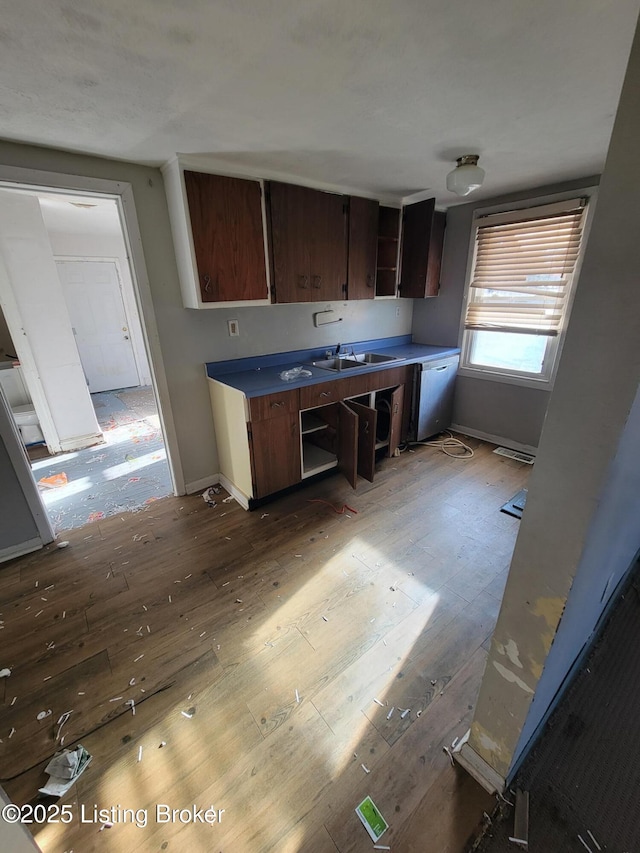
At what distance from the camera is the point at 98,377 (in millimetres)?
5395

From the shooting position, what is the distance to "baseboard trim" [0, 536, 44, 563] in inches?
82.5

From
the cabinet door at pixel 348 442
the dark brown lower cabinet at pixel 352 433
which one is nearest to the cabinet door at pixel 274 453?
the dark brown lower cabinet at pixel 352 433

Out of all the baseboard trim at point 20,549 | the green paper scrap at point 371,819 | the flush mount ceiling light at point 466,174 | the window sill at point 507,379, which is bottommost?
the green paper scrap at point 371,819

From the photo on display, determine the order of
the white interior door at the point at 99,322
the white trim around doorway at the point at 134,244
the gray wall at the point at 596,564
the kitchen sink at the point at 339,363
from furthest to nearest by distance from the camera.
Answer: the white interior door at the point at 99,322
the kitchen sink at the point at 339,363
the white trim around doorway at the point at 134,244
the gray wall at the point at 596,564

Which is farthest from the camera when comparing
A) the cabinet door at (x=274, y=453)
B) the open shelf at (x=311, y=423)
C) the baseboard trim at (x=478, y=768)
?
the open shelf at (x=311, y=423)

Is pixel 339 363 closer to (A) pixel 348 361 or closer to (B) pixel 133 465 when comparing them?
(A) pixel 348 361

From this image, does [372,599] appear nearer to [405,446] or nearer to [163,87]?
[405,446]

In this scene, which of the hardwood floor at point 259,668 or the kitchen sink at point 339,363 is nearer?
the hardwood floor at point 259,668

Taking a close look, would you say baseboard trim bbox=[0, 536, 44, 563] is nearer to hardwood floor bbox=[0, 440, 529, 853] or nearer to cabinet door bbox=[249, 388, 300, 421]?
hardwood floor bbox=[0, 440, 529, 853]

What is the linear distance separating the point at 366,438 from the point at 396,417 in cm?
65

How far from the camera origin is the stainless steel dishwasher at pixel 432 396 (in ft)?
10.7

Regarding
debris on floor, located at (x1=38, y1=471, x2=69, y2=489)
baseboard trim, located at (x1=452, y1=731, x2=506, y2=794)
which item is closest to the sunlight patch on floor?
debris on floor, located at (x1=38, y1=471, x2=69, y2=489)

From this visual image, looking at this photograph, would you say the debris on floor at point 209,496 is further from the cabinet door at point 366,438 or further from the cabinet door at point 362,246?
the cabinet door at point 362,246

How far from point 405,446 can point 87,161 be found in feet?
10.3
